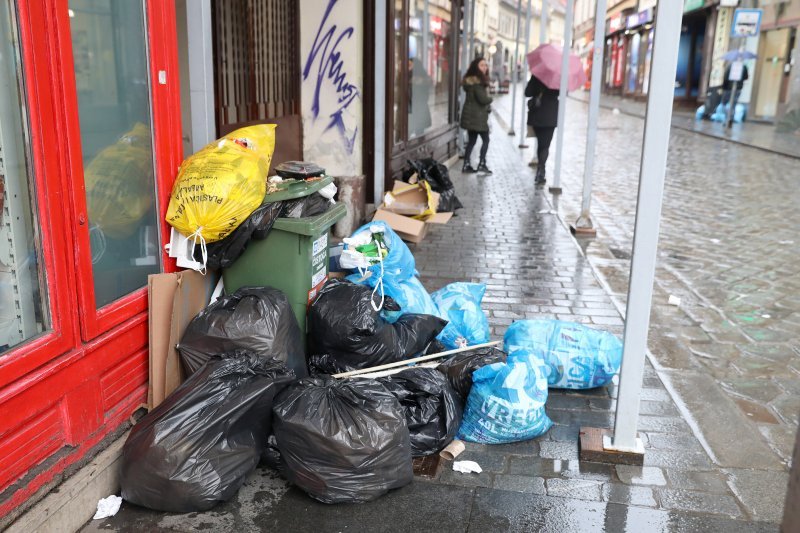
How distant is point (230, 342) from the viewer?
3.42m

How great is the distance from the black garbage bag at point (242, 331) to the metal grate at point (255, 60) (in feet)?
6.56

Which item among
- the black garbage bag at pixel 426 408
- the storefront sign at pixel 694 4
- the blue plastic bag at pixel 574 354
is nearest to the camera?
the black garbage bag at pixel 426 408

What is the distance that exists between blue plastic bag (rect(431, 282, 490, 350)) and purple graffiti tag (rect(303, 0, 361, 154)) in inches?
127

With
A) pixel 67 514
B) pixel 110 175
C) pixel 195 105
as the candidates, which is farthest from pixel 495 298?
pixel 67 514

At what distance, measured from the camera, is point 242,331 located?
3434mm

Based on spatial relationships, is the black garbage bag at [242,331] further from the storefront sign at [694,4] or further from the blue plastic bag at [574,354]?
the storefront sign at [694,4]

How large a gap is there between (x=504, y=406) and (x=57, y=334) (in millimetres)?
2030

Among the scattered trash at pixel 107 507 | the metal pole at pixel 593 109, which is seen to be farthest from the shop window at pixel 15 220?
the metal pole at pixel 593 109

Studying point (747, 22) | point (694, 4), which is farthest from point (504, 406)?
point (694, 4)

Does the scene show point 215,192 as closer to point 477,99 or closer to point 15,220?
point 15,220

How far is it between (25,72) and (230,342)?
145 cm

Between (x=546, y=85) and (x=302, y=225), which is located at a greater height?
(x=546, y=85)

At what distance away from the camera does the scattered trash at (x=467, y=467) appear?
→ 3.34m

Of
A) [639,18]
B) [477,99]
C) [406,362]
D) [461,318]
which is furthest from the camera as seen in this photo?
[639,18]
